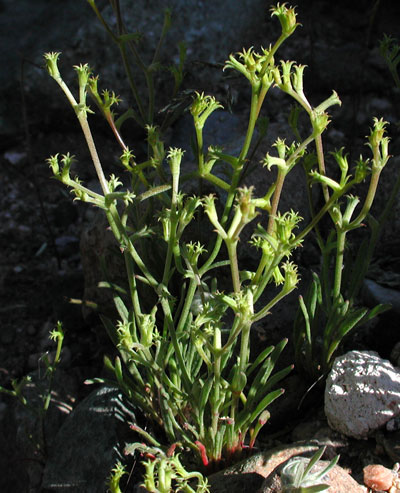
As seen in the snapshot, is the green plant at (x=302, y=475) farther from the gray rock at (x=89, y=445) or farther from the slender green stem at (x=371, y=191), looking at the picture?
the gray rock at (x=89, y=445)

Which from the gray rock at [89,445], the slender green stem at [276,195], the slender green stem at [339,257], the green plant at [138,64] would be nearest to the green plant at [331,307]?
the slender green stem at [339,257]

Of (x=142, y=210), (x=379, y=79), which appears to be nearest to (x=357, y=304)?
(x=142, y=210)

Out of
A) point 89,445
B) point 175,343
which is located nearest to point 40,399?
point 89,445

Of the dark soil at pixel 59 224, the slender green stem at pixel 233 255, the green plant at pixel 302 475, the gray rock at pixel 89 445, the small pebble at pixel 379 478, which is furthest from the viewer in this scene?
the dark soil at pixel 59 224

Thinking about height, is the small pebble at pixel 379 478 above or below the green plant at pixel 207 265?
below

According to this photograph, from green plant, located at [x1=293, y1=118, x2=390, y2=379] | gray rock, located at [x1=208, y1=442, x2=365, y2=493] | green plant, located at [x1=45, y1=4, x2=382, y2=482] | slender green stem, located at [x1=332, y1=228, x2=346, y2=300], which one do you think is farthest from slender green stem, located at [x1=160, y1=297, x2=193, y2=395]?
slender green stem, located at [x1=332, y1=228, x2=346, y2=300]

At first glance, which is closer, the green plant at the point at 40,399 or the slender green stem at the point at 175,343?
the slender green stem at the point at 175,343

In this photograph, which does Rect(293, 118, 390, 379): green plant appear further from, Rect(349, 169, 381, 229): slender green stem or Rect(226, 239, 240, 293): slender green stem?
Rect(226, 239, 240, 293): slender green stem
